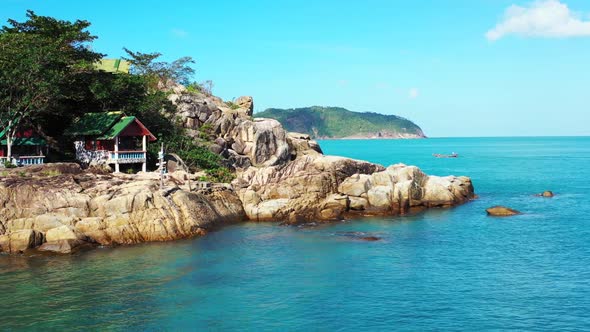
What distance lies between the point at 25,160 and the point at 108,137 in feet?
23.1

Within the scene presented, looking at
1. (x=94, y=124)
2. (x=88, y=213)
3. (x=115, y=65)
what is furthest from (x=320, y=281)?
(x=115, y=65)

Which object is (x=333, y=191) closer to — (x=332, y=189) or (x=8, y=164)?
(x=332, y=189)

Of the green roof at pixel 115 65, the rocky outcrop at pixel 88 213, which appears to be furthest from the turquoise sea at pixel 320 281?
the green roof at pixel 115 65

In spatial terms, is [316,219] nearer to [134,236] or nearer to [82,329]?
[134,236]

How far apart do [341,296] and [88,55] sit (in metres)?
41.5

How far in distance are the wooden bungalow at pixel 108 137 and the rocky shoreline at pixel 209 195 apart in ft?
13.7

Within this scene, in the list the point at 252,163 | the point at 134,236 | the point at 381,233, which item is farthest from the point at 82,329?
the point at 252,163

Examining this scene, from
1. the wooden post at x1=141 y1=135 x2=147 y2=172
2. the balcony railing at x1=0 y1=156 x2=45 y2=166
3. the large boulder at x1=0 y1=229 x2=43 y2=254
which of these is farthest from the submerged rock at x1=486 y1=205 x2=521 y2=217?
the balcony railing at x1=0 y1=156 x2=45 y2=166

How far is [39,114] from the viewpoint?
4816 centimetres

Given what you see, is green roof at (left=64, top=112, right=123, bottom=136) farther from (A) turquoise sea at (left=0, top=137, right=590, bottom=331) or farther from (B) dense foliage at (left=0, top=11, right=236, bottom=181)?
(A) turquoise sea at (left=0, top=137, right=590, bottom=331)

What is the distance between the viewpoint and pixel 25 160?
4494cm

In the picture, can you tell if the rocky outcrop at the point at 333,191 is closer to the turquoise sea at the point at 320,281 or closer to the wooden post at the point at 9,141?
the turquoise sea at the point at 320,281

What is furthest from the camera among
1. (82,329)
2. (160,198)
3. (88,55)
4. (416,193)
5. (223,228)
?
(88,55)

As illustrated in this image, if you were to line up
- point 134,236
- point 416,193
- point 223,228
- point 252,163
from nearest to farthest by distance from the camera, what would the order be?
1. point 134,236
2. point 223,228
3. point 416,193
4. point 252,163
